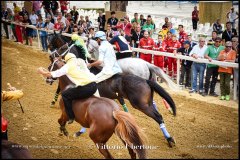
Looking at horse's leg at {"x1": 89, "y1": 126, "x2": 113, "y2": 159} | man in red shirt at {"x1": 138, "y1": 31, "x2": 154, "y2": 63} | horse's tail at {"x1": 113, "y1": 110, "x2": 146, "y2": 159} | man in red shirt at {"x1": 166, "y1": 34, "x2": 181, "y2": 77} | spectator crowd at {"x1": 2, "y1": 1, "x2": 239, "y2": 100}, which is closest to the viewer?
horse's tail at {"x1": 113, "y1": 110, "x2": 146, "y2": 159}

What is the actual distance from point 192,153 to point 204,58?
4063 millimetres

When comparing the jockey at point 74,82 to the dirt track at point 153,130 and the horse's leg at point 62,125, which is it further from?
the dirt track at point 153,130

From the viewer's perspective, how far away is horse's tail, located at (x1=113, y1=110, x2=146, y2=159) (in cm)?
534

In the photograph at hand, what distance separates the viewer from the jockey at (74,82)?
6.22m

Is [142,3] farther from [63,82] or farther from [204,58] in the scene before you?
[63,82]

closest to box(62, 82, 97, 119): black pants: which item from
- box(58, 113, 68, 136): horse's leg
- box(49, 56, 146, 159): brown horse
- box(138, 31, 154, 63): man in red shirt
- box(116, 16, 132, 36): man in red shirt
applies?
box(49, 56, 146, 159): brown horse

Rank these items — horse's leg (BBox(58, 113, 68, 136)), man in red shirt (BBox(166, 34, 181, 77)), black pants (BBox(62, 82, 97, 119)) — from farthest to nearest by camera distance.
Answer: man in red shirt (BBox(166, 34, 181, 77)), horse's leg (BBox(58, 113, 68, 136)), black pants (BBox(62, 82, 97, 119))

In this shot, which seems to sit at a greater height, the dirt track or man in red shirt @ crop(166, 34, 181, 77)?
man in red shirt @ crop(166, 34, 181, 77)

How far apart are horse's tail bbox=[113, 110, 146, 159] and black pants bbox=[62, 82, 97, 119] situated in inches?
38.6

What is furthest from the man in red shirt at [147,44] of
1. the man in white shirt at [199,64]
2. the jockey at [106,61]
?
the jockey at [106,61]

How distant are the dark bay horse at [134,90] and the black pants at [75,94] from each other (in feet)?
3.67

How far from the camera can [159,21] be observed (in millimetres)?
19141

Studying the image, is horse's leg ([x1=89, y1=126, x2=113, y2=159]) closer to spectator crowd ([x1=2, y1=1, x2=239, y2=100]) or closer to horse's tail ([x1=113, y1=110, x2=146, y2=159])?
horse's tail ([x1=113, y1=110, x2=146, y2=159])

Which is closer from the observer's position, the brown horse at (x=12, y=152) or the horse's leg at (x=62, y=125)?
the brown horse at (x=12, y=152)
